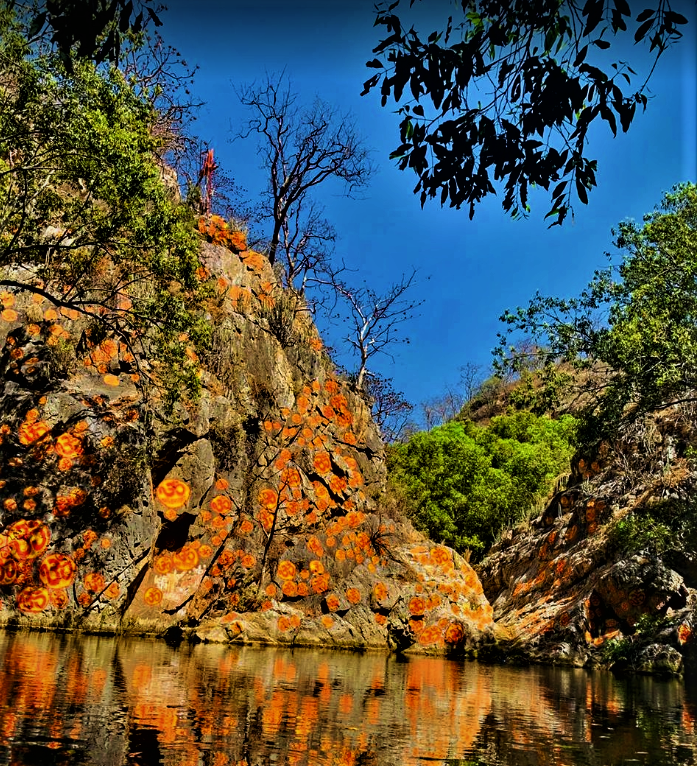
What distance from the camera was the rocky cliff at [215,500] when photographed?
11703 millimetres

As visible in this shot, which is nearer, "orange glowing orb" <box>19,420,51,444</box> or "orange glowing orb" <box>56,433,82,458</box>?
A: "orange glowing orb" <box>19,420,51,444</box>

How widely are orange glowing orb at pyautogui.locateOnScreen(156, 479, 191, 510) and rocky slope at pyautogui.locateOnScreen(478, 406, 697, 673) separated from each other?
28.8 feet

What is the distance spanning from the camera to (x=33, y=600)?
11.1 meters

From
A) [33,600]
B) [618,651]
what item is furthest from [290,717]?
[618,651]

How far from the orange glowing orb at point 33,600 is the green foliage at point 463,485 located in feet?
53.8

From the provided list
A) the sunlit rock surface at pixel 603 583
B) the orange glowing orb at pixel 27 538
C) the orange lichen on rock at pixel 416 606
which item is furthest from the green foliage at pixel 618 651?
the orange glowing orb at pixel 27 538

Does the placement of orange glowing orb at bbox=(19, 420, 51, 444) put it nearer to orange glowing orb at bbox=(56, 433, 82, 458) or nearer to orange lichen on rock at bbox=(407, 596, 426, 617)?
A: orange glowing orb at bbox=(56, 433, 82, 458)

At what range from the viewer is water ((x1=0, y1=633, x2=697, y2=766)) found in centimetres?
335

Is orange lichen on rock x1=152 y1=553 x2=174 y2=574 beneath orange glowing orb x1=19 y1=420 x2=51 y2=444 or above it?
beneath

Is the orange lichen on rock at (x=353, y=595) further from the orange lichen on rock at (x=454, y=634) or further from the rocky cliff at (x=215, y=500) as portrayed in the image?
the orange lichen on rock at (x=454, y=634)

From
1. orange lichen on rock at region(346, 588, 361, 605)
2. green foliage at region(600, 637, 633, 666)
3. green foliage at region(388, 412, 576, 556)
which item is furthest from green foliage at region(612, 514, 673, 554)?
green foliage at region(388, 412, 576, 556)

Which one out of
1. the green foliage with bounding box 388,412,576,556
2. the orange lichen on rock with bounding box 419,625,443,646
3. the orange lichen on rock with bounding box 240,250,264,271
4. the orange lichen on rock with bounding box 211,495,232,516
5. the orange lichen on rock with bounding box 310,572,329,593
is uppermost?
the orange lichen on rock with bounding box 240,250,264,271

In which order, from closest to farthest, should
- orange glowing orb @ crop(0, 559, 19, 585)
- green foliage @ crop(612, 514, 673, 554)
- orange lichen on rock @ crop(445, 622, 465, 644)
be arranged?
orange glowing orb @ crop(0, 559, 19, 585) → green foliage @ crop(612, 514, 673, 554) → orange lichen on rock @ crop(445, 622, 465, 644)

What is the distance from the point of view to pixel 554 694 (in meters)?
8.42
